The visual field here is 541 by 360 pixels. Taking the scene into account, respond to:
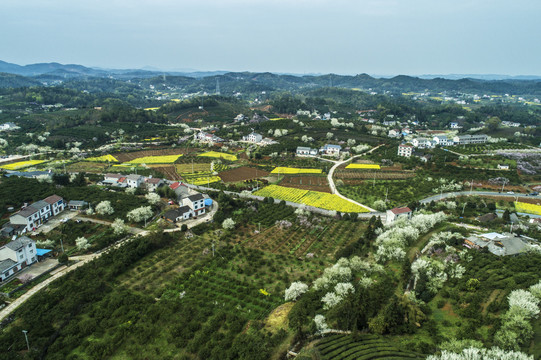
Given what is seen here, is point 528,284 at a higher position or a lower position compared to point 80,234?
higher

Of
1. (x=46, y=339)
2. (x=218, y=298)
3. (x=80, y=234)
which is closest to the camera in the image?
(x=46, y=339)

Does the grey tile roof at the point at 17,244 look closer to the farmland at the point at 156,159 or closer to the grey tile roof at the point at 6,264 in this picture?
the grey tile roof at the point at 6,264

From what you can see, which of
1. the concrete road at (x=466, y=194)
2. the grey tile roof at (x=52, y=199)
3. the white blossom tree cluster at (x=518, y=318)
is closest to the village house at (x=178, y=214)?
the grey tile roof at (x=52, y=199)

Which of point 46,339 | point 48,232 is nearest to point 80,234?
point 48,232

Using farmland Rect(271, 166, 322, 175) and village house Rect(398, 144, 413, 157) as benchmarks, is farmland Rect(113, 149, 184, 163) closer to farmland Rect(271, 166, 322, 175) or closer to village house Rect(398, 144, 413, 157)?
farmland Rect(271, 166, 322, 175)

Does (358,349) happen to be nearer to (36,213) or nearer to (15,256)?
(15,256)

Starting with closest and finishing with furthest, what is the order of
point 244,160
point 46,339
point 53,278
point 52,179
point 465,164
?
1. point 46,339
2. point 53,278
3. point 52,179
4. point 465,164
5. point 244,160

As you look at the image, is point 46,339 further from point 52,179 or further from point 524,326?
point 52,179
